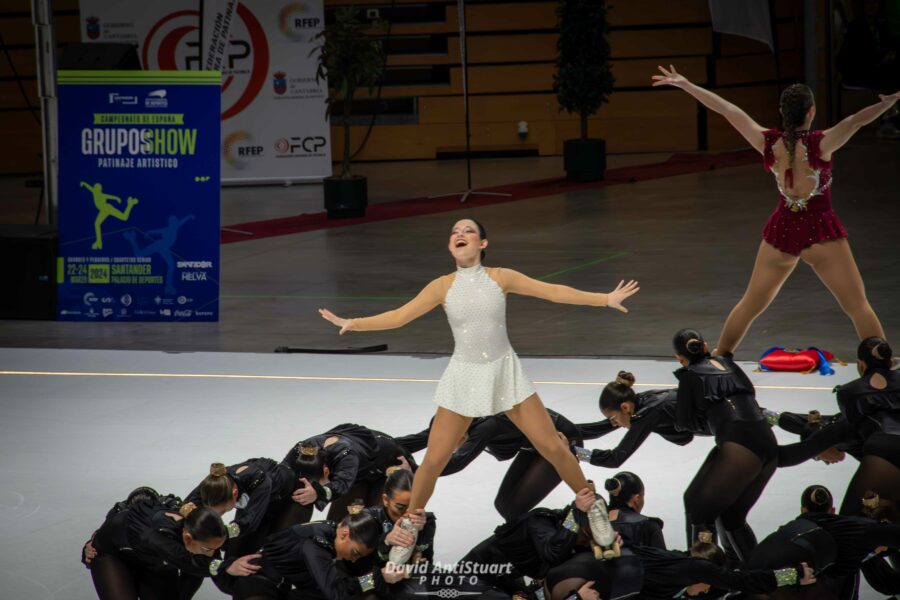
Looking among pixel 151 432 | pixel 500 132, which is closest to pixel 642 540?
pixel 151 432

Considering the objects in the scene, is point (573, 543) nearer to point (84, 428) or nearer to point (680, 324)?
point (84, 428)

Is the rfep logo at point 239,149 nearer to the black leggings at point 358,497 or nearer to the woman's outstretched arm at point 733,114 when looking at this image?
the woman's outstretched arm at point 733,114

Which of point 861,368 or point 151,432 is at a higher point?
point 861,368

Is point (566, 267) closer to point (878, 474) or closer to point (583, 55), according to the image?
point (583, 55)

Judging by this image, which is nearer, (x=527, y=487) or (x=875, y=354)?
(x=875, y=354)

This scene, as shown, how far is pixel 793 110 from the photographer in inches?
254

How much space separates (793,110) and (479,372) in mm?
2434

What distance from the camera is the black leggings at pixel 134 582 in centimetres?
498

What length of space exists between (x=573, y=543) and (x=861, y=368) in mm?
1541

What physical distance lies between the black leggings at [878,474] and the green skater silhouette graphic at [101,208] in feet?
22.8

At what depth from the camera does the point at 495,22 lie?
2056 cm

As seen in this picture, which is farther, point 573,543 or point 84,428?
Answer: point 84,428

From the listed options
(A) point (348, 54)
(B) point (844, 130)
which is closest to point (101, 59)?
(A) point (348, 54)

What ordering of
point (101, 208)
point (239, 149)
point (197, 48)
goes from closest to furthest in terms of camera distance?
point (101, 208) < point (197, 48) < point (239, 149)
